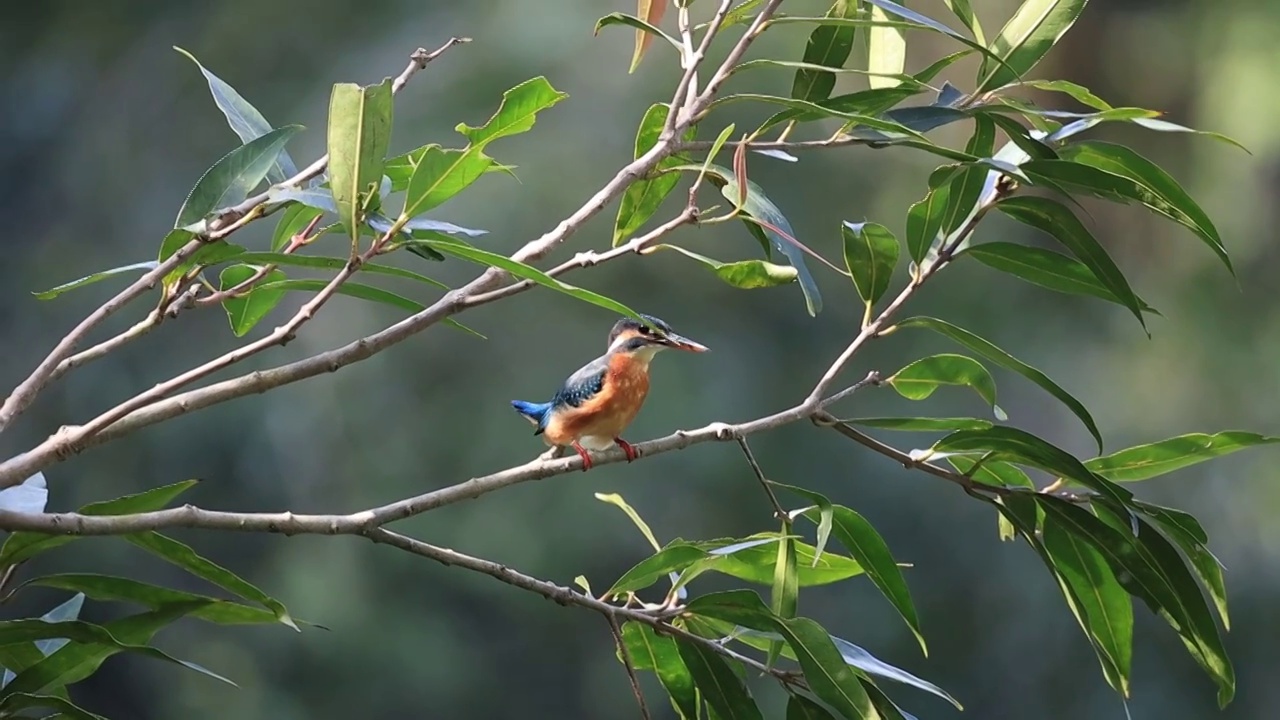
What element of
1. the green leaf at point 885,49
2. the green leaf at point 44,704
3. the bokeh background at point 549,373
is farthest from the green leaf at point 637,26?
the bokeh background at point 549,373

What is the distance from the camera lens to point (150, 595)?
798 mm

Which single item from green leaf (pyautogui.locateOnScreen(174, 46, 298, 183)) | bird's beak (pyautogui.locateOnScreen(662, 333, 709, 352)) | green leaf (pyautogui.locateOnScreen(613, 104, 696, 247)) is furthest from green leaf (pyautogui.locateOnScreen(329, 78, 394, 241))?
bird's beak (pyautogui.locateOnScreen(662, 333, 709, 352))

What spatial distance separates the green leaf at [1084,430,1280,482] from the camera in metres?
0.89

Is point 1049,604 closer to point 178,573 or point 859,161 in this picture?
point 859,161

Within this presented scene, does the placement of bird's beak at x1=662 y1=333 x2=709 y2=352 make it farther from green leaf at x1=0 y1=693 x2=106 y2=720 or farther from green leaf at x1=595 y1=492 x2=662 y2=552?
green leaf at x1=0 y1=693 x2=106 y2=720

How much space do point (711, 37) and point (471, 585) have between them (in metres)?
2.82

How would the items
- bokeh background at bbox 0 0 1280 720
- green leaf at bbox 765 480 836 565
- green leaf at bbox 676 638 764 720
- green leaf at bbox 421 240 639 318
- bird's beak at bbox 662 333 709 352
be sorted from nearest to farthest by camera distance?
green leaf at bbox 421 240 639 318 → green leaf at bbox 765 480 836 565 → green leaf at bbox 676 638 764 720 → bird's beak at bbox 662 333 709 352 → bokeh background at bbox 0 0 1280 720

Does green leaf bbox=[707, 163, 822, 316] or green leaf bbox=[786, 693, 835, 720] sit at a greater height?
green leaf bbox=[707, 163, 822, 316]

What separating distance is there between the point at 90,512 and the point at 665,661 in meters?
0.38

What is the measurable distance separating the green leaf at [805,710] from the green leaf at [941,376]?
0.21m

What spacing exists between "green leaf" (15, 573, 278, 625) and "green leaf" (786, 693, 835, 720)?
0.33 m

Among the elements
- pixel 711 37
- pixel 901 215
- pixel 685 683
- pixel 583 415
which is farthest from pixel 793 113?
pixel 901 215

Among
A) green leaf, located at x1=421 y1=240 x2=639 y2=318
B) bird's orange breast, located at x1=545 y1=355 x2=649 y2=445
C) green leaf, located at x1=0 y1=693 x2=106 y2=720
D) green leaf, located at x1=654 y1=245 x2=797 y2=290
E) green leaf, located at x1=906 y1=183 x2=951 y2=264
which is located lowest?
bird's orange breast, located at x1=545 y1=355 x2=649 y2=445

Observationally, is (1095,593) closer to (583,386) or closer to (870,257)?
(870,257)
